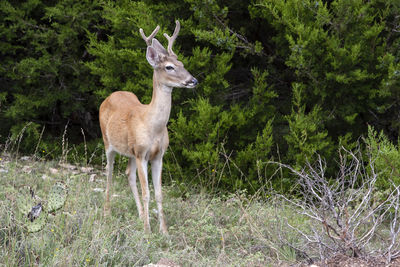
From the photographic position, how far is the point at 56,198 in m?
4.30

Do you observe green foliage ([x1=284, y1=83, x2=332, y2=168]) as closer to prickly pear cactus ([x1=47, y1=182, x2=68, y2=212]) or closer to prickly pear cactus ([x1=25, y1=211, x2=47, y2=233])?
prickly pear cactus ([x1=47, y1=182, x2=68, y2=212])

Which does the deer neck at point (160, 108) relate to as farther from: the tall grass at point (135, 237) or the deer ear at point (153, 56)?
the tall grass at point (135, 237)

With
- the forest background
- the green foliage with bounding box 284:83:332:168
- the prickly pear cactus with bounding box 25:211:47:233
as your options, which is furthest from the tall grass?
the green foliage with bounding box 284:83:332:168

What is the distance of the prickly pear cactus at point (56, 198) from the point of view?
14.0ft

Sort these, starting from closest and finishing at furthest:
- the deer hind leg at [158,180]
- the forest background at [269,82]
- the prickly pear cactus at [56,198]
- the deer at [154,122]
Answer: the prickly pear cactus at [56,198]
the deer at [154,122]
the deer hind leg at [158,180]
the forest background at [269,82]

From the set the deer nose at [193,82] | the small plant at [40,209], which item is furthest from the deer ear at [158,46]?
the small plant at [40,209]

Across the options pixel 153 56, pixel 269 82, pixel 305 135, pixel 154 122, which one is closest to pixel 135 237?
pixel 154 122

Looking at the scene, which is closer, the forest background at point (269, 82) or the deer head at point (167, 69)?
the deer head at point (167, 69)

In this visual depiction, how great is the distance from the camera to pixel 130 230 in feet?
17.0

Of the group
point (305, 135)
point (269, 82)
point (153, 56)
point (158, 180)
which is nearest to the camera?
point (153, 56)

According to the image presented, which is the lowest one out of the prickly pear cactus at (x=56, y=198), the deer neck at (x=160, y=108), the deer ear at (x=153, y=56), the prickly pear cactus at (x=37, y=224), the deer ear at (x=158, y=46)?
the prickly pear cactus at (x=37, y=224)

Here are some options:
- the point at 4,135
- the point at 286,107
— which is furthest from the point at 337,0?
the point at 4,135

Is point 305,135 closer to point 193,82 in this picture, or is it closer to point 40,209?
point 193,82

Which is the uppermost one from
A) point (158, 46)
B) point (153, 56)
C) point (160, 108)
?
point (158, 46)
